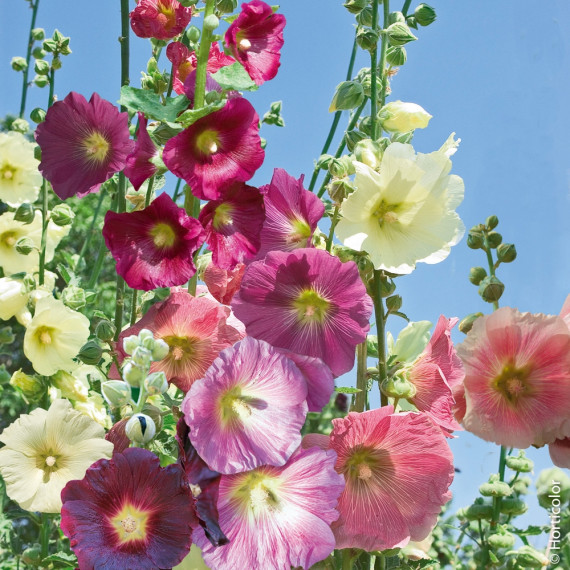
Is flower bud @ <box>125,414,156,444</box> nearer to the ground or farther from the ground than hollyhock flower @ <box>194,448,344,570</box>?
farther from the ground

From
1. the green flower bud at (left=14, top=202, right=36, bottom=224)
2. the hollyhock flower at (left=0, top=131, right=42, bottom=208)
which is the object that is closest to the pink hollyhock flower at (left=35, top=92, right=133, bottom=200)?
the green flower bud at (left=14, top=202, right=36, bottom=224)

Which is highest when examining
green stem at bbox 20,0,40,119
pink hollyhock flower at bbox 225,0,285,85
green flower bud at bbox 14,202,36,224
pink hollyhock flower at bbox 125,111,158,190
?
green stem at bbox 20,0,40,119

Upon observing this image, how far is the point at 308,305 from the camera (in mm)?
626

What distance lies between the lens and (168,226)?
64 centimetres

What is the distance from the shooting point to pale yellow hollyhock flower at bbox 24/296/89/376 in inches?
40.6

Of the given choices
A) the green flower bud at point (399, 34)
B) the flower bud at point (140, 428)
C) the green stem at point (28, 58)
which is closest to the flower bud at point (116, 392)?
the flower bud at point (140, 428)

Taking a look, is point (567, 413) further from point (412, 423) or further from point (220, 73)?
point (220, 73)

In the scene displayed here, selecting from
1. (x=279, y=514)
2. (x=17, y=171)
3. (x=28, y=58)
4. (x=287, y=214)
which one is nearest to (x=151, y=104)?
(x=287, y=214)

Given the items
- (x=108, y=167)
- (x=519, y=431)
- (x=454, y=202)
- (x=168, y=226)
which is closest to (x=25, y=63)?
(x=108, y=167)

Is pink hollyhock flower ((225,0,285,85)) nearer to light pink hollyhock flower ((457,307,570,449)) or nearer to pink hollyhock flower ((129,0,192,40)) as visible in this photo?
pink hollyhock flower ((129,0,192,40))

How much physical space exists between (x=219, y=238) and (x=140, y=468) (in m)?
0.22

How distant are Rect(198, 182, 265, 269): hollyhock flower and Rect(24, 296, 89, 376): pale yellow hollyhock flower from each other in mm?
444

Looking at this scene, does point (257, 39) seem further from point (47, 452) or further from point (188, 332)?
point (47, 452)

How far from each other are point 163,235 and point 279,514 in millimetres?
261
